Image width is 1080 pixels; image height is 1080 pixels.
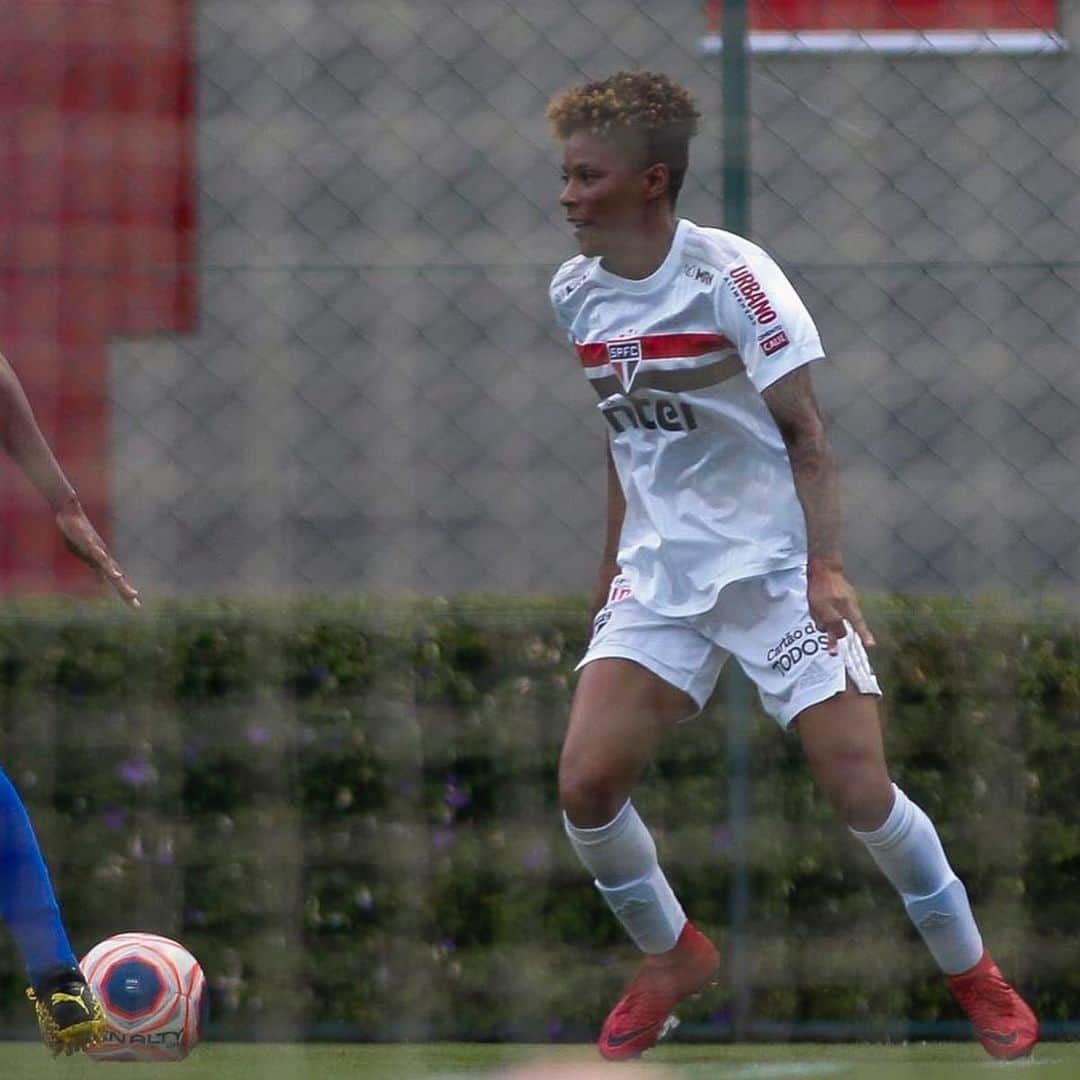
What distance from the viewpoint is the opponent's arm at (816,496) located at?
412 cm

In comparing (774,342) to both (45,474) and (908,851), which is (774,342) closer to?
(908,851)

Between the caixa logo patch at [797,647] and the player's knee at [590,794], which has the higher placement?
the caixa logo patch at [797,647]

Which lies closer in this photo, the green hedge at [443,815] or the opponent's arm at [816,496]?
the opponent's arm at [816,496]

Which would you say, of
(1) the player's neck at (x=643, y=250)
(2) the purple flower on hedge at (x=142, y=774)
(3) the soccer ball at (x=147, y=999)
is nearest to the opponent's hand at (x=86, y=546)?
(3) the soccer ball at (x=147, y=999)

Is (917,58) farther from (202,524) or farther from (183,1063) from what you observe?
(183,1063)

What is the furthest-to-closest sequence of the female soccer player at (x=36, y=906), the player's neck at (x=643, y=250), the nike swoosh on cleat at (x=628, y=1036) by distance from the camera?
the nike swoosh on cleat at (x=628, y=1036)
the player's neck at (x=643, y=250)
the female soccer player at (x=36, y=906)

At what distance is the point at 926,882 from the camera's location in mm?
4457

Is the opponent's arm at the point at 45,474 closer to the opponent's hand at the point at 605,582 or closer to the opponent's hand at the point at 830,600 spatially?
the opponent's hand at the point at 605,582

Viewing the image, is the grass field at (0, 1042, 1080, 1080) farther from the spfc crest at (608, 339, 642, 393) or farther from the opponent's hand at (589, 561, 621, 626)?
the spfc crest at (608, 339, 642, 393)

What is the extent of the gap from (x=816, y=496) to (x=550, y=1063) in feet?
4.64

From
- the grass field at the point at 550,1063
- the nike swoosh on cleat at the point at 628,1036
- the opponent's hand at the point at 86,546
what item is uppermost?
the opponent's hand at the point at 86,546

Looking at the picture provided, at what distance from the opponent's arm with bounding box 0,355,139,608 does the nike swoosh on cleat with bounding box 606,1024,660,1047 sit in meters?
1.26

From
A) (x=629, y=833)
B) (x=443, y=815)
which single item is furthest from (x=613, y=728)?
(x=443, y=815)

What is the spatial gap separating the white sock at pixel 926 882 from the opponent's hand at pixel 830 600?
430mm
